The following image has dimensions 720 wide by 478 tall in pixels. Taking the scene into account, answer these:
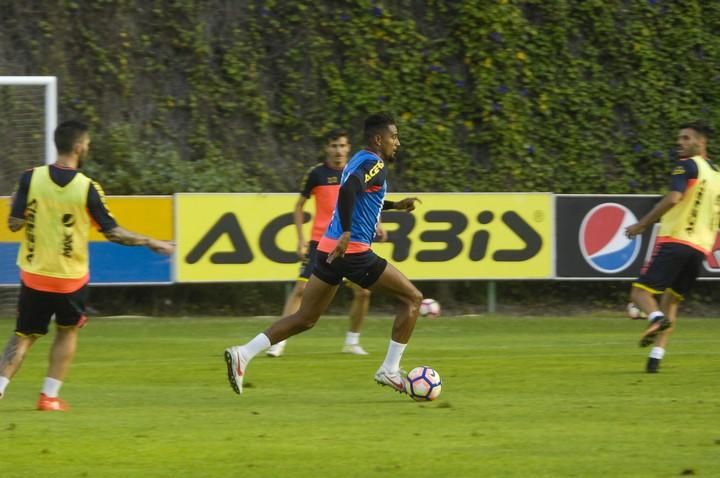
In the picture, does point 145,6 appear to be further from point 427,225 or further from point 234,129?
point 427,225

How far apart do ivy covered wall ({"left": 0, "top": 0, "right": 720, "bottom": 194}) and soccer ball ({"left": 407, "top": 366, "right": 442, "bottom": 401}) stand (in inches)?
467

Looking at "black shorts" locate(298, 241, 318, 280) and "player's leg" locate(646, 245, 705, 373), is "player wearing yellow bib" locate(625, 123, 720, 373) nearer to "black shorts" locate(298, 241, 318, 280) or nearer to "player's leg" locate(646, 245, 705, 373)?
"player's leg" locate(646, 245, 705, 373)

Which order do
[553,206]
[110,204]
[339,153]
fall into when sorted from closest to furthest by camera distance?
[339,153] → [110,204] → [553,206]

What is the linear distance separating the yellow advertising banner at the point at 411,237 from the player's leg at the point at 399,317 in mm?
8499

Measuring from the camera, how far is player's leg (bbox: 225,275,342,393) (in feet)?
35.2

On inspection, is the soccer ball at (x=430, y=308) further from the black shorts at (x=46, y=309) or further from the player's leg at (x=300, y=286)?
the black shorts at (x=46, y=309)

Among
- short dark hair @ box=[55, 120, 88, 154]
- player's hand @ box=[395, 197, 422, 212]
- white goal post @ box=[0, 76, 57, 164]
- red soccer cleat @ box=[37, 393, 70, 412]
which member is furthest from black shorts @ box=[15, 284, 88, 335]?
white goal post @ box=[0, 76, 57, 164]

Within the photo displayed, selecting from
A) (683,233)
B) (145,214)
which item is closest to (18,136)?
(145,214)

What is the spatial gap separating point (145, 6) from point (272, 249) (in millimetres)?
5750

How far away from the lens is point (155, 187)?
21359mm

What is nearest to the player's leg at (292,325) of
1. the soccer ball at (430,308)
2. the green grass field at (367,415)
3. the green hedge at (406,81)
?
the green grass field at (367,415)

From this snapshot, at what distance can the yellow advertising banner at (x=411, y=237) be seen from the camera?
63.1ft

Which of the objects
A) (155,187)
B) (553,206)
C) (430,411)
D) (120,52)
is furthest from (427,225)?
(430,411)

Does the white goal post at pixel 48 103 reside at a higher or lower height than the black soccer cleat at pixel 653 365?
higher
